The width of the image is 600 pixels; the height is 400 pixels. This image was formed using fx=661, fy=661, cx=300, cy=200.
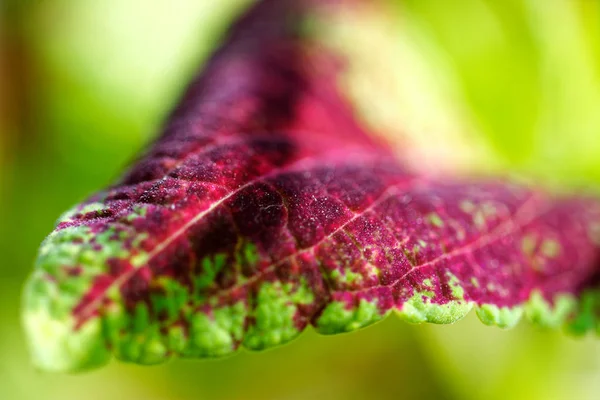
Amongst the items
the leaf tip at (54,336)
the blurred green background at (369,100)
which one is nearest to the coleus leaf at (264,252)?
the leaf tip at (54,336)

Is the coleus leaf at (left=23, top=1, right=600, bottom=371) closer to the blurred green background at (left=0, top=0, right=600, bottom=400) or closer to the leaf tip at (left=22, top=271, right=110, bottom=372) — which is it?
the leaf tip at (left=22, top=271, right=110, bottom=372)

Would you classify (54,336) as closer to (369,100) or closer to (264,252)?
(264,252)

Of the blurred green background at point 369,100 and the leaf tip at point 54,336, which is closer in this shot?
the leaf tip at point 54,336

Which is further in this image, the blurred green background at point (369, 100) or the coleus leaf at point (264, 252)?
the blurred green background at point (369, 100)

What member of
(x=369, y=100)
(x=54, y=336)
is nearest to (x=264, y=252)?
(x=54, y=336)

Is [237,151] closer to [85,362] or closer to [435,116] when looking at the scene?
[85,362]

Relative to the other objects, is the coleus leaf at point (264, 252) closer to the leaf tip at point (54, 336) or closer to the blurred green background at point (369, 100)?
the leaf tip at point (54, 336)

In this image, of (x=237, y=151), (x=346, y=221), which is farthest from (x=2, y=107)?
(x=346, y=221)
